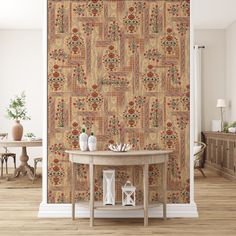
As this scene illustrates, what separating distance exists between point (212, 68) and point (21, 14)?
4532 mm

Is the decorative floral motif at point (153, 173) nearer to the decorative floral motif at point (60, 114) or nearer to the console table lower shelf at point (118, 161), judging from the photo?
the console table lower shelf at point (118, 161)

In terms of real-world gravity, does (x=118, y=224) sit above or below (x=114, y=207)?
below

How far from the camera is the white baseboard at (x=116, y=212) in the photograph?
540 cm

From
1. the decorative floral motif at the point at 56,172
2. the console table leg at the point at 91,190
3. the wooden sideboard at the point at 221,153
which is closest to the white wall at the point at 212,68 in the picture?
the wooden sideboard at the point at 221,153

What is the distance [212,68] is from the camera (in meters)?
10.9

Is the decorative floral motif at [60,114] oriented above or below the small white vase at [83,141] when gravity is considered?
above

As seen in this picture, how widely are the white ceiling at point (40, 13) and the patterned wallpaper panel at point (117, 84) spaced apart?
10.1ft

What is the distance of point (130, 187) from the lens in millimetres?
5168

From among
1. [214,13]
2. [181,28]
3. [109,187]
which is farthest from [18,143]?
[214,13]

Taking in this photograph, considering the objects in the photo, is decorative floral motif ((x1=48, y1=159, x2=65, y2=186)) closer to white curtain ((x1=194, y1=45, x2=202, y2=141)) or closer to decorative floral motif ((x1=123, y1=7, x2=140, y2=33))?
decorative floral motif ((x1=123, y1=7, x2=140, y2=33))

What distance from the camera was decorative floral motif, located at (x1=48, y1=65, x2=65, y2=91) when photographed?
5.44 m

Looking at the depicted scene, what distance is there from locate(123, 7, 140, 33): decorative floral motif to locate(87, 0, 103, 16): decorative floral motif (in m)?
0.32

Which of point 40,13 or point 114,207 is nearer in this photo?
point 114,207

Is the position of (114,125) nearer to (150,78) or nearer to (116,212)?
(150,78)
